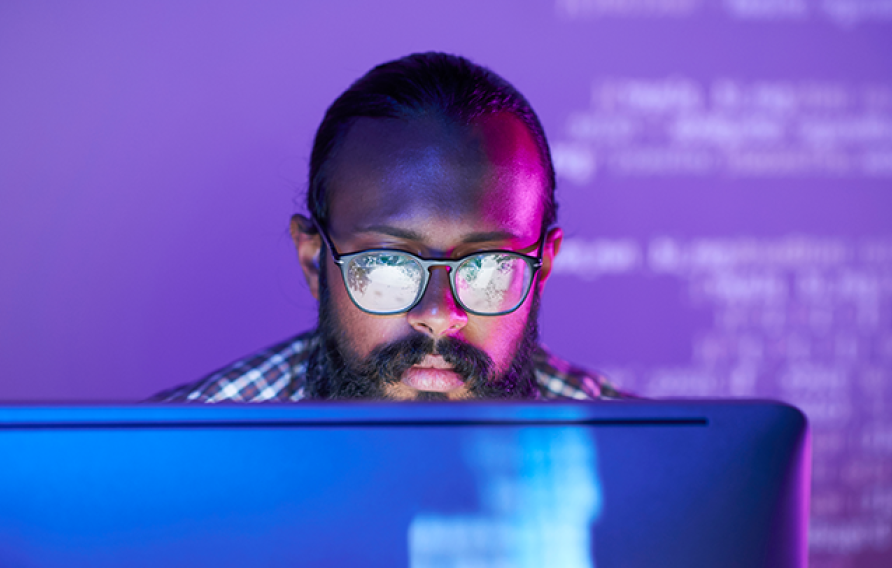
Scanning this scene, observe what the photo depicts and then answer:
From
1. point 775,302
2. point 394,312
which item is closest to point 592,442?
point 394,312

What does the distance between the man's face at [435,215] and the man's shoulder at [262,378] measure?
30cm

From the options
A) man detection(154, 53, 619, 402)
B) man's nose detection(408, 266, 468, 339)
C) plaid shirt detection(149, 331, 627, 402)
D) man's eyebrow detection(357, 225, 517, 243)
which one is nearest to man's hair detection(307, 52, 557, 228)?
man detection(154, 53, 619, 402)

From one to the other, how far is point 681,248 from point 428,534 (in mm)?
1786

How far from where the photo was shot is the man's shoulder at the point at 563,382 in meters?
1.50

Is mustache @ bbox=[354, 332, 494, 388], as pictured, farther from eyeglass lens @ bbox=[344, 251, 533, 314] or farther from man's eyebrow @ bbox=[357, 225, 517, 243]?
man's eyebrow @ bbox=[357, 225, 517, 243]

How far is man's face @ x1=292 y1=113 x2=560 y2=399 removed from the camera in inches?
41.8

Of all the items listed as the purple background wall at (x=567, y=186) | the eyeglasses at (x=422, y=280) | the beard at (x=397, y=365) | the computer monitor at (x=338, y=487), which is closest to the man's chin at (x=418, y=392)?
the beard at (x=397, y=365)

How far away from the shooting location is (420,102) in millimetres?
1181

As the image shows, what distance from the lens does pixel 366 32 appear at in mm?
1874

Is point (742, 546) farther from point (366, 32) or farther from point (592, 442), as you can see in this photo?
point (366, 32)

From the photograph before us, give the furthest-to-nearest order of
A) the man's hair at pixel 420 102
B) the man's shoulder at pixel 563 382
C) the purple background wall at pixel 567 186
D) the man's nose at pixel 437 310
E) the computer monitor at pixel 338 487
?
the purple background wall at pixel 567 186
the man's shoulder at pixel 563 382
the man's hair at pixel 420 102
the man's nose at pixel 437 310
the computer monitor at pixel 338 487

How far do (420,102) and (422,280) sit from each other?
362mm

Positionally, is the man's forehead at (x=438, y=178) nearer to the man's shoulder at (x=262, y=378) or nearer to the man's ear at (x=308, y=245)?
the man's ear at (x=308, y=245)

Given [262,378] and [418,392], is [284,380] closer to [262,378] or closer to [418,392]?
[262,378]
